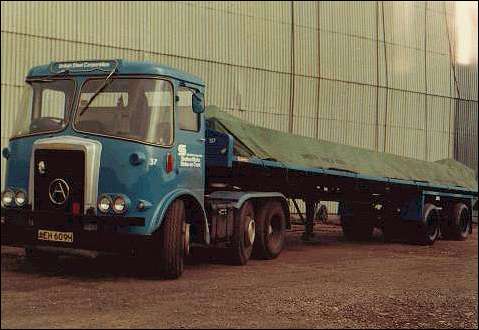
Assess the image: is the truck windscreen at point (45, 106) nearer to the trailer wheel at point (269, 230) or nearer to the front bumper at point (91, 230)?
→ the front bumper at point (91, 230)

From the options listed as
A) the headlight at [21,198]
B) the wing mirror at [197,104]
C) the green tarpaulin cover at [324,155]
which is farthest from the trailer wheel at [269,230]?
the headlight at [21,198]

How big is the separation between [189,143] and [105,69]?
1451mm

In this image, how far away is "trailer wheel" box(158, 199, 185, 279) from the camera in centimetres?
812

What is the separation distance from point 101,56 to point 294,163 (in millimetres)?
10840

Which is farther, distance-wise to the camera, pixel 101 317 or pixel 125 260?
pixel 125 260

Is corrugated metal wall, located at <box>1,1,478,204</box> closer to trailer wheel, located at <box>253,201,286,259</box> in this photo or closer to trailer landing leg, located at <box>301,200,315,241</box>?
trailer landing leg, located at <box>301,200,315,241</box>

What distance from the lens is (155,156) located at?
8.01m

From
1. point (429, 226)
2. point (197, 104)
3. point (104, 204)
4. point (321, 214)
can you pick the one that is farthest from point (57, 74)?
point (429, 226)

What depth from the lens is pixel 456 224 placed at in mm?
17422

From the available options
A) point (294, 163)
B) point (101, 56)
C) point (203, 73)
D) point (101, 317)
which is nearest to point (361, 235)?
point (294, 163)

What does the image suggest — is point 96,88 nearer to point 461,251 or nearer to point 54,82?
point 54,82

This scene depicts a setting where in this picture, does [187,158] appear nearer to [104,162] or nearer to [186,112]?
[186,112]

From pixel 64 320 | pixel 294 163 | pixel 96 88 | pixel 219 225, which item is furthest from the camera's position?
pixel 294 163

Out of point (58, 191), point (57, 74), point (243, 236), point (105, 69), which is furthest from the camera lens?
point (243, 236)
